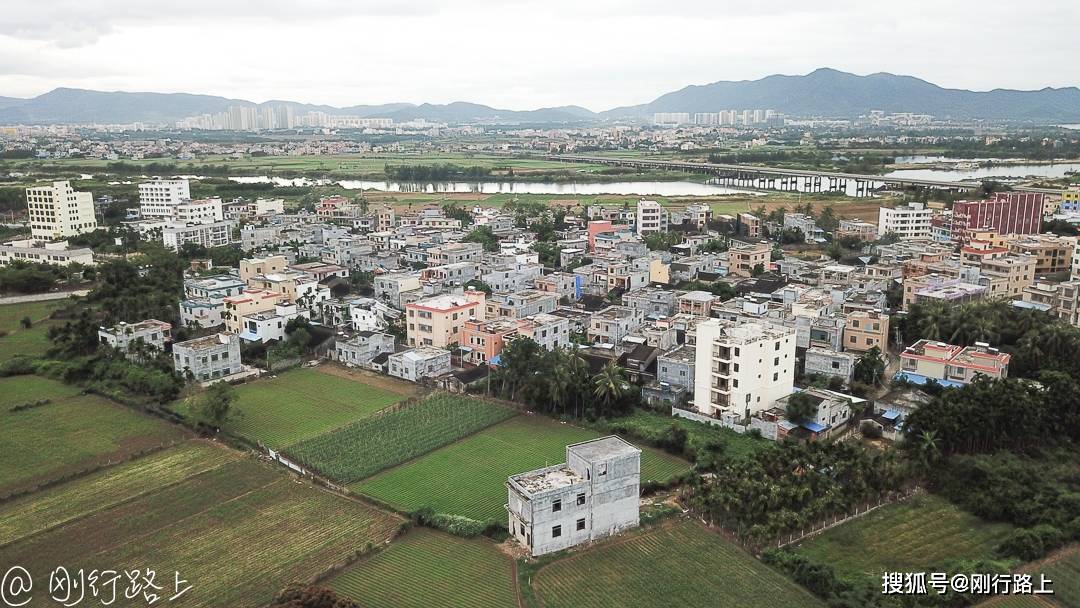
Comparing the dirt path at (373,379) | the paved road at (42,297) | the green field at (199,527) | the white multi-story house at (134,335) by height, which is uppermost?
the white multi-story house at (134,335)

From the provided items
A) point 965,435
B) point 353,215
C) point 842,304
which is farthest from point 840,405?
point 353,215

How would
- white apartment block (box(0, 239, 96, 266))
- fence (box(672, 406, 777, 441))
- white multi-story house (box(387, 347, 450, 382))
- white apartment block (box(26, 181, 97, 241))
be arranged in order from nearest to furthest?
fence (box(672, 406, 777, 441)) → white multi-story house (box(387, 347, 450, 382)) → white apartment block (box(0, 239, 96, 266)) → white apartment block (box(26, 181, 97, 241))

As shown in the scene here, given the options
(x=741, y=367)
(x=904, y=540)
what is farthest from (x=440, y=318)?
(x=904, y=540)

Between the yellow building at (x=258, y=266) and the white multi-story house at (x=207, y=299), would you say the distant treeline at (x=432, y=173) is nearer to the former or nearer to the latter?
the yellow building at (x=258, y=266)

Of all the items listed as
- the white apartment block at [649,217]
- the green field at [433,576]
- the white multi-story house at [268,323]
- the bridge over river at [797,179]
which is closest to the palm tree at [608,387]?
the green field at [433,576]

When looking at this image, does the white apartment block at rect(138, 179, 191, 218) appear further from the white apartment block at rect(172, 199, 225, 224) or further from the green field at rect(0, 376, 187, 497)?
the green field at rect(0, 376, 187, 497)

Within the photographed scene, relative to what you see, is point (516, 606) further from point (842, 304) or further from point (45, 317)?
point (45, 317)

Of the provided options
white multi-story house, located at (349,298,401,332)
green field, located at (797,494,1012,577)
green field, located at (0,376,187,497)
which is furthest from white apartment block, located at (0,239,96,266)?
green field, located at (797,494,1012,577)
